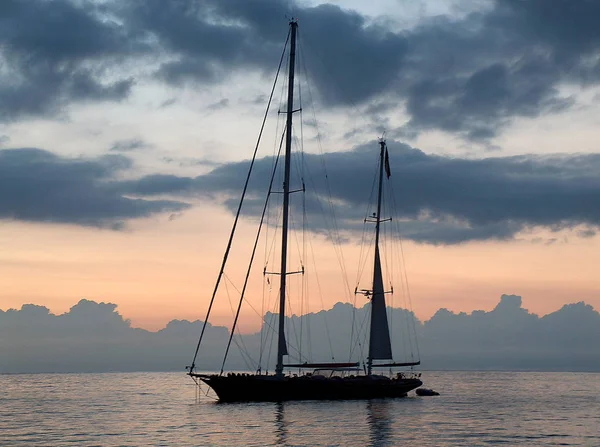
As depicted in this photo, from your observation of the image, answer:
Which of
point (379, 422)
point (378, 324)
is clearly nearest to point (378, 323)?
point (378, 324)

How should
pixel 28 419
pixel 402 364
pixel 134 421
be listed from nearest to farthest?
pixel 134 421, pixel 28 419, pixel 402 364

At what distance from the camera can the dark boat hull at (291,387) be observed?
84.9 meters

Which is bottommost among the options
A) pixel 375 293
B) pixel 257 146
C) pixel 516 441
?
pixel 516 441

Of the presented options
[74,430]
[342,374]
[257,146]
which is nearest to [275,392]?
[342,374]

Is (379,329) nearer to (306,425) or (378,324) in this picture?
(378,324)

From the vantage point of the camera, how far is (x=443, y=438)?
67.2 metres

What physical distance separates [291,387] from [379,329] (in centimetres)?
1903

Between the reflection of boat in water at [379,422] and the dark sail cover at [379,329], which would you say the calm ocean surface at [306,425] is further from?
the dark sail cover at [379,329]

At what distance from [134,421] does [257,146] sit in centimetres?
3337

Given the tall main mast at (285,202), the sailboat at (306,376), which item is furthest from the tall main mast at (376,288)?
the tall main mast at (285,202)

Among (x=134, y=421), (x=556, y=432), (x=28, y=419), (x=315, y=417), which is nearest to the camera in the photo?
(x=556, y=432)

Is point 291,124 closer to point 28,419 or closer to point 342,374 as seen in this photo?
point 342,374

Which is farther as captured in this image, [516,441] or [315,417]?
[315,417]

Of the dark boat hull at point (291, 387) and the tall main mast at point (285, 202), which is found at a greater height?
the tall main mast at point (285, 202)
